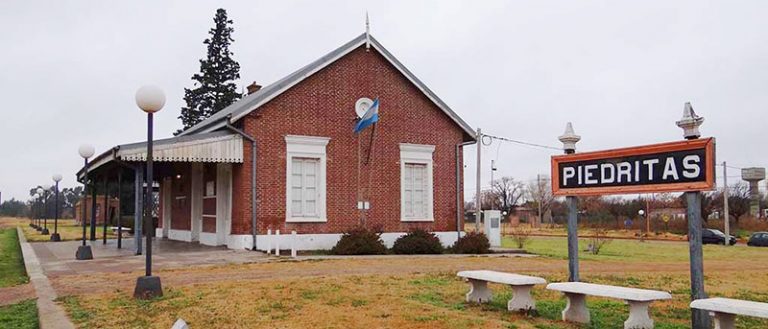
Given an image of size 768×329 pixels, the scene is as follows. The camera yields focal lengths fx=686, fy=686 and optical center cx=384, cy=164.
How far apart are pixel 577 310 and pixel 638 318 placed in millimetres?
845

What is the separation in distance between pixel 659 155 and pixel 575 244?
6.74ft

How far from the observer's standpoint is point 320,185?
20812 millimetres

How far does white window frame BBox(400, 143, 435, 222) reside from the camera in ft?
73.3

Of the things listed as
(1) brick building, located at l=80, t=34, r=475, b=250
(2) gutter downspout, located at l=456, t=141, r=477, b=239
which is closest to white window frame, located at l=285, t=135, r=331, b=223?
(1) brick building, located at l=80, t=34, r=475, b=250

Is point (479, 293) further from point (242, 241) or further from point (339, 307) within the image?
point (242, 241)

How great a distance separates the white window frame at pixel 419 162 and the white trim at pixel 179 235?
8.08 metres

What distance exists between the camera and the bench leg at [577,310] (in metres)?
8.23

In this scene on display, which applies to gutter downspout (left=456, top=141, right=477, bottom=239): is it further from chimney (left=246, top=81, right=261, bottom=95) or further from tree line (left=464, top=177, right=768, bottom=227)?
tree line (left=464, top=177, right=768, bottom=227)

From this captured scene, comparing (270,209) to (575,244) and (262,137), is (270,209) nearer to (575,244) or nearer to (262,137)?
(262,137)

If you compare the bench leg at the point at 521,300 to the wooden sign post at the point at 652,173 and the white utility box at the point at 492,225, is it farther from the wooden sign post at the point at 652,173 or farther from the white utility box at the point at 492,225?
the white utility box at the point at 492,225

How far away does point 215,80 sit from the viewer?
145 feet

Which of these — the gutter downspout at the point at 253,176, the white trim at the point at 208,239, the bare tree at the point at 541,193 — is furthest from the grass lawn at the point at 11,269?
the bare tree at the point at 541,193

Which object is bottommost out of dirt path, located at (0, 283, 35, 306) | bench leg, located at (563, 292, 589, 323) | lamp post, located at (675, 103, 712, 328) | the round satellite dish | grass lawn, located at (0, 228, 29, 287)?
grass lawn, located at (0, 228, 29, 287)

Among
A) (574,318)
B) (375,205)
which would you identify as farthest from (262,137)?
(574,318)
